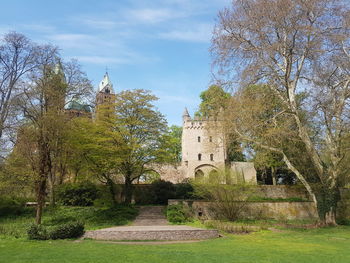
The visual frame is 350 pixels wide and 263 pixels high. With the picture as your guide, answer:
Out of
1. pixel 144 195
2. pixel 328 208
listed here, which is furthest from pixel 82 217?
pixel 328 208

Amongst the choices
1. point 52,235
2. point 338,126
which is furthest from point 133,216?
point 338,126

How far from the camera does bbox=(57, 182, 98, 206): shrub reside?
24.6 metres

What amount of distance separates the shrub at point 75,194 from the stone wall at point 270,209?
7445 millimetres

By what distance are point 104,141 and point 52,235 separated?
8.22m

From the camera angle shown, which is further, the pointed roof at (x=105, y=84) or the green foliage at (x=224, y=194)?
the pointed roof at (x=105, y=84)

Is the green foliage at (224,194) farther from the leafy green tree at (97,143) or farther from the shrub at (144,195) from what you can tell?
the shrub at (144,195)

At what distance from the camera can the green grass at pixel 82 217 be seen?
1801 cm

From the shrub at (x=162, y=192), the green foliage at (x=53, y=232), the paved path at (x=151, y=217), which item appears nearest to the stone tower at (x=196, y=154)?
the shrub at (x=162, y=192)

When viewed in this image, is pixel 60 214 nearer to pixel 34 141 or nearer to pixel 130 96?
pixel 34 141

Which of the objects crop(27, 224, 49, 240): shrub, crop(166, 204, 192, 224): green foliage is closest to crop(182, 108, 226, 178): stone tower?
crop(166, 204, 192, 224): green foliage

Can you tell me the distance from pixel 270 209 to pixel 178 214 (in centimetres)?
871

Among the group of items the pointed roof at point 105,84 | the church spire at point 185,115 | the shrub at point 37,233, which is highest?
the pointed roof at point 105,84

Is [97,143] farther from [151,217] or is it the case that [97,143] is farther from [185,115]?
[185,115]

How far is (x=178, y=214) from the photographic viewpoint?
1981cm
